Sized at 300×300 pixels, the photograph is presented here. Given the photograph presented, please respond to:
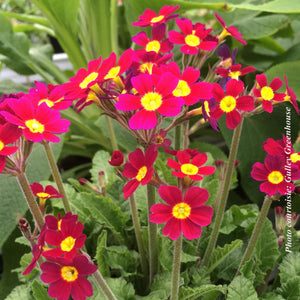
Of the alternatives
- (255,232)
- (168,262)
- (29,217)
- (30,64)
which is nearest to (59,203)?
(29,217)

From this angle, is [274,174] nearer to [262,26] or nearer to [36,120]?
[36,120]

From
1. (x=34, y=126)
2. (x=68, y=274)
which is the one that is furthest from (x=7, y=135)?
(x=68, y=274)

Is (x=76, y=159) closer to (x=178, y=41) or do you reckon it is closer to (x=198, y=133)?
(x=198, y=133)

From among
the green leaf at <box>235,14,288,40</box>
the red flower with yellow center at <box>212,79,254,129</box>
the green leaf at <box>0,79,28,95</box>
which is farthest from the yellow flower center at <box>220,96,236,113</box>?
the green leaf at <box>0,79,28,95</box>

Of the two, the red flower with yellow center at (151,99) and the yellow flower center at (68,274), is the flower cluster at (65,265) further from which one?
the red flower with yellow center at (151,99)

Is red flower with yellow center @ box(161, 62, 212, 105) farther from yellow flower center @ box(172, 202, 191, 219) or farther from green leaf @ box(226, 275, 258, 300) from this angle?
green leaf @ box(226, 275, 258, 300)

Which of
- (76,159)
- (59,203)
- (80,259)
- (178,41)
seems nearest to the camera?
(80,259)
